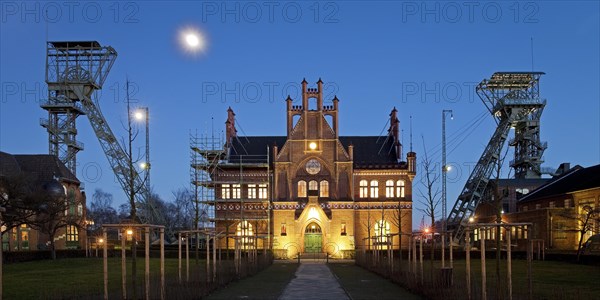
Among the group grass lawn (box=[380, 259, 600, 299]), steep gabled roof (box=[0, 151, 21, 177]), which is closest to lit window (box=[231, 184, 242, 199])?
steep gabled roof (box=[0, 151, 21, 177])

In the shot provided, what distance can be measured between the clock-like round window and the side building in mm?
26887

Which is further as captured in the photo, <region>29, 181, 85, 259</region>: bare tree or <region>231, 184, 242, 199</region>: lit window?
<region>231, 184, 242, 199</region>: lit window

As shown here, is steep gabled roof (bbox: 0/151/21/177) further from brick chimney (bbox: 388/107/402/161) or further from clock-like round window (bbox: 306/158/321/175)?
brick chimney (bbox: 388/107/402/161)

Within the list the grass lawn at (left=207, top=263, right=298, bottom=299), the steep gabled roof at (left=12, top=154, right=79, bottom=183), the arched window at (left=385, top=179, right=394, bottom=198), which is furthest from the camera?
the arched window at (left=385, top=179, right=394, bottom=198)

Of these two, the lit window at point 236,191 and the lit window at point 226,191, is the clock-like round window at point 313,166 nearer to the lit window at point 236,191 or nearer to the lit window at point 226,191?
the lit window at point 236,191

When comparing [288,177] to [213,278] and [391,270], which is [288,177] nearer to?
[391,270]

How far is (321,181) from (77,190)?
32307 millimetres

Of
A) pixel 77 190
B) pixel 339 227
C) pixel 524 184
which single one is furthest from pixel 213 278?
pixel 524 184

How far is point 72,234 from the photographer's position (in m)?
75.5

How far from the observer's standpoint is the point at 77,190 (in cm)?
7775

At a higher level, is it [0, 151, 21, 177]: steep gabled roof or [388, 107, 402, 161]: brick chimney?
[388, 107, 402, 161]: brick chimney

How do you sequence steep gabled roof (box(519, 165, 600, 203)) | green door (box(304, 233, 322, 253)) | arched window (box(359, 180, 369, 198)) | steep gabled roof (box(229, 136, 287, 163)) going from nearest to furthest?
steep gabled roof (box(519, 165, 600, 203))
green door (box(304, 233, 322, 253))
arched window (box(359, 180, 369, 198))
steep gabled roof (box(229, 136, 287, 163))

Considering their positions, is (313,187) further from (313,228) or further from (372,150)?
(372,150)

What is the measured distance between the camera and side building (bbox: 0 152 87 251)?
5128 centimetres
